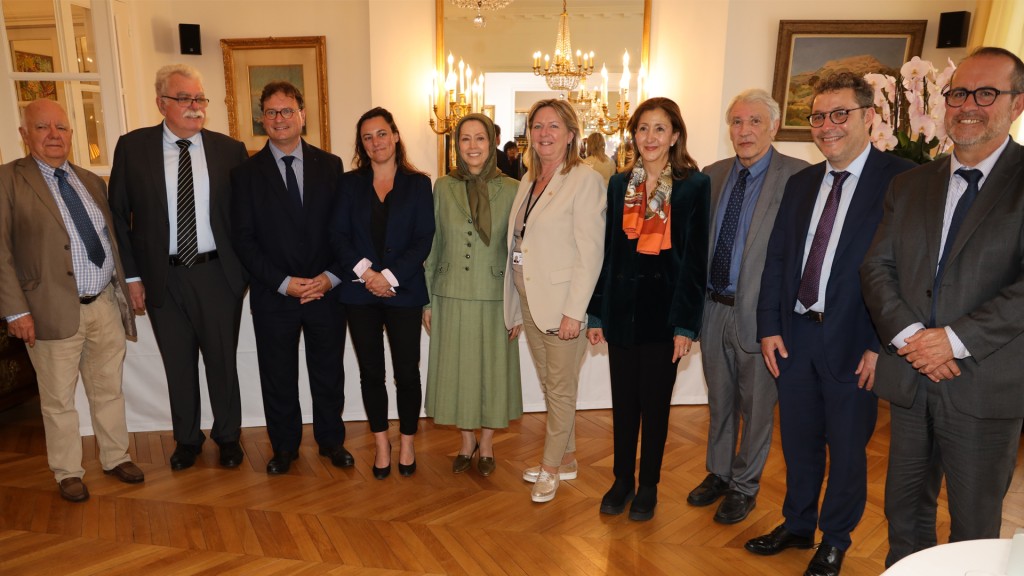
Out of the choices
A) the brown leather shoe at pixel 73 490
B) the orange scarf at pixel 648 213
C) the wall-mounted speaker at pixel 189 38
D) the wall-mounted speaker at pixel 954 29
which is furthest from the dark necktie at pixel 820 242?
the wall-mounted speaker at pixel 189 38

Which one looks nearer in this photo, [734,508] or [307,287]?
[734,508]

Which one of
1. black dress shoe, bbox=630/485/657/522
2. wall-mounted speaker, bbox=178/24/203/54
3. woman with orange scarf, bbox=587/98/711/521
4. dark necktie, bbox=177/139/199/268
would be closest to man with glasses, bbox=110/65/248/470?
dark necktie, bbox=177/139/199/268

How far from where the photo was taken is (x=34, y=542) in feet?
8.64

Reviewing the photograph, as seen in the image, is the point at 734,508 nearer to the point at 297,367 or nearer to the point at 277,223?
the point at 297,367

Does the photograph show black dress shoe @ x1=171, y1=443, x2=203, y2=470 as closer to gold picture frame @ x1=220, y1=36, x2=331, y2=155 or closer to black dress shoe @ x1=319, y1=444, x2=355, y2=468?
black dress shoe @ x1=319, y1=444, x2=355, y2=468

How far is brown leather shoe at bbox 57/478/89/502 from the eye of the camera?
9.67ft

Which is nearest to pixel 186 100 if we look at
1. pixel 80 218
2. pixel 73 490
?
pixel 80 218

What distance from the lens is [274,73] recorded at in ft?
20.0

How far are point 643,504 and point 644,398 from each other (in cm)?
50

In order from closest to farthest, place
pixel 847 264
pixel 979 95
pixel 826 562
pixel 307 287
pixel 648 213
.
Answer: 1. pixel 979 95
2. pixel 847 264
3. pixel 826 562
4. pixel 648 213
5. pixel 307 287

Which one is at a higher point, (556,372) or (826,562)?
(556,372)

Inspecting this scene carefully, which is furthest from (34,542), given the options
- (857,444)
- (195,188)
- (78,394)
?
(857,444)

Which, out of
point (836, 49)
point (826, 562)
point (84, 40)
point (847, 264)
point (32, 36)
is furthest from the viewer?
point (836, 49)

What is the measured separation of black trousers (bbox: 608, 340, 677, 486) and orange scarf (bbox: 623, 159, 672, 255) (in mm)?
421
